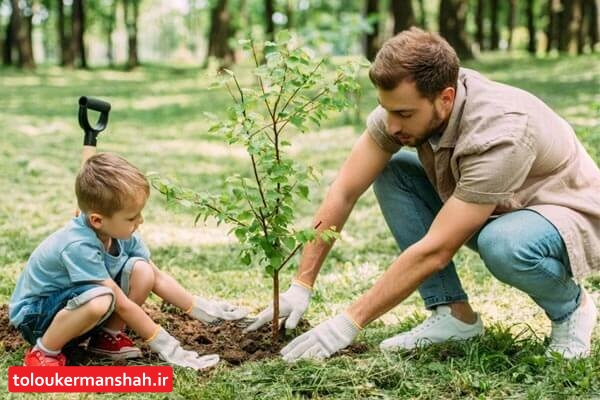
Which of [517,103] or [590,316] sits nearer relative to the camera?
[517,103]

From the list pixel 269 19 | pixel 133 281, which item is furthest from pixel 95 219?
pixel 269 19

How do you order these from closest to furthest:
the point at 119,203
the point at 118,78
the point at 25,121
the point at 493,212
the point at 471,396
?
the point at 471,396 → the point at 119,203 → the point at 493,212 → the point at 25,121 → the point at 118,78

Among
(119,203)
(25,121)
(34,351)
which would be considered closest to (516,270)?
(119,203)

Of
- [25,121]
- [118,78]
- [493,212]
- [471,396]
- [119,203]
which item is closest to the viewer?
[471,396]

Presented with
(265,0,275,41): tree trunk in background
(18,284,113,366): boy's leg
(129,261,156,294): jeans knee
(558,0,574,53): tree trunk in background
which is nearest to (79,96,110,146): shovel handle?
(129,261,156,294): jeans knee

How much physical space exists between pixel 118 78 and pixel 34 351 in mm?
25080

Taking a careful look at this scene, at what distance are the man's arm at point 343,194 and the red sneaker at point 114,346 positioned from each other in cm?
78

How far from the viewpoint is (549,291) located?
325 centimetres

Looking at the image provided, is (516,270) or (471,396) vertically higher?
(516,270)

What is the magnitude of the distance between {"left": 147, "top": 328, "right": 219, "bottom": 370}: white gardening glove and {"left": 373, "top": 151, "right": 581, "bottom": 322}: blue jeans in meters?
1.02

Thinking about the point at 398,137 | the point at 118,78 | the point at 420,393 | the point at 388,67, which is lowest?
the point at 118,78

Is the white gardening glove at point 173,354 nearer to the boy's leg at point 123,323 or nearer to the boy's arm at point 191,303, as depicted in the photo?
the boy's leg at point 123,323

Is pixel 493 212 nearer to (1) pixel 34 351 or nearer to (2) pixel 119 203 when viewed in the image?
(2) pixel 119 203

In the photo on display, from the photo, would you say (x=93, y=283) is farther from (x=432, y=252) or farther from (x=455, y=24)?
(x=455, y=24)
